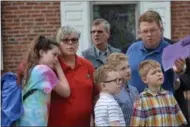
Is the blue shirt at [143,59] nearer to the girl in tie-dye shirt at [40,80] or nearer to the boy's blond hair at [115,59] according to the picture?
the boy's blond hair at [115,59]

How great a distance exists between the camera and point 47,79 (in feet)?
11.8

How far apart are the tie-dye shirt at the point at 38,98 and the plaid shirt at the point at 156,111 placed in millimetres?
713

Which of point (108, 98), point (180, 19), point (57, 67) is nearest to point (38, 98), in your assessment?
point (57, 67)

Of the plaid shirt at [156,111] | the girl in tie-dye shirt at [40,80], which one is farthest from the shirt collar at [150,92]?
the girl in tie-dye shirt at [40,80]

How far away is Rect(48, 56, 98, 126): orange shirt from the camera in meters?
3.87

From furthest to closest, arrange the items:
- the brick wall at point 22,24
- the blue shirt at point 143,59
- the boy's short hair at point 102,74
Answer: the brick wall at point 22,24 < the blue shirt at point 143,59 < the boy's short hair at point 102,74

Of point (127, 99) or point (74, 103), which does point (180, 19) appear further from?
point (74, 103)

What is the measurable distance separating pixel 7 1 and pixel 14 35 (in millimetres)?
575

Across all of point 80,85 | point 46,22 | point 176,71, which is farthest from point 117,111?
point 46,22

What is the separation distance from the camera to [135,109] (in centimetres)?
386

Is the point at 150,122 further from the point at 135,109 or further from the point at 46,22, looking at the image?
the point at 46,22

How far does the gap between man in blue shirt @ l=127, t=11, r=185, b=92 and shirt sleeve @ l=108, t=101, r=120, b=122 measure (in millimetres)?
685

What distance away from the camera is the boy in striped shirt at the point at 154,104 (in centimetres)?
382

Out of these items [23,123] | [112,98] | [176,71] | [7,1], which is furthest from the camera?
[7,1]
